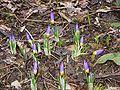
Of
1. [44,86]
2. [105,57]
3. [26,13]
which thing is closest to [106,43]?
[105,57]

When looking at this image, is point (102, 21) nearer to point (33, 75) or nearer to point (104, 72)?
point (104, 72)

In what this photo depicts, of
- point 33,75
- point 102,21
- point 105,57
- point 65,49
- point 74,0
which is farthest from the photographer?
point 74,0

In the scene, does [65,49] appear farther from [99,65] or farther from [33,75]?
[33,75]

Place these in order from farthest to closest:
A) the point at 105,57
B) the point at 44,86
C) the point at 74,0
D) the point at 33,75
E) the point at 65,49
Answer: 1. the point at 74,0
2. the point at 65,49
3. the point at 105,57
4. the point at 44,86
5. the point at 33,75

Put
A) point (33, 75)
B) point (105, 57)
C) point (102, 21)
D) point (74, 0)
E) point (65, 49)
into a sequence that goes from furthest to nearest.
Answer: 1. point (74, 0)
2. point (102, 21)
3. point (65, 49)
4. point (105, 57)
5. point (33, 75)

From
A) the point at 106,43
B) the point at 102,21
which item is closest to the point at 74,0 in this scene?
the point at 102,21

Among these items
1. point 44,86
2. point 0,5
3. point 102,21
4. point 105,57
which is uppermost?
point 0,5

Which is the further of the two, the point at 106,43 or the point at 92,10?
the point at 92,10

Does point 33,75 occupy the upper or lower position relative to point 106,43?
lower

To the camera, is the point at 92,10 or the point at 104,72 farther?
the point at 92,10
